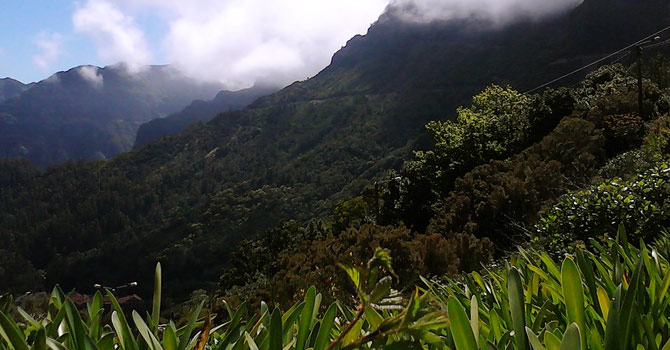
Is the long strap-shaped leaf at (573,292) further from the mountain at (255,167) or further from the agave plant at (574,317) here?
the mountain at (255,167)

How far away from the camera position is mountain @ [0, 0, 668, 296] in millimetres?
79312

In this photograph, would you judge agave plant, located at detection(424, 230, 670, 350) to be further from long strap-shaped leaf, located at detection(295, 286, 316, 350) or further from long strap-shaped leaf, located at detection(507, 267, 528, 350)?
long strap-shaped leaf, located at detection(295, 286, 316, 350)

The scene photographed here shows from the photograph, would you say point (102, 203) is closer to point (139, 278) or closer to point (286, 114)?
point (139, 278)

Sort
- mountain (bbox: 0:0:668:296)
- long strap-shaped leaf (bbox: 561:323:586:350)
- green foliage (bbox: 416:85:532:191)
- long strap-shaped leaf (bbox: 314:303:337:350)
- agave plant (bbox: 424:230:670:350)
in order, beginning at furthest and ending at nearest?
1. mountain (bbox: 0:0:668:296)
2. green foliage (bbox: 416:85:532:191)
3. long strap-shaped leaf (bbox: 314:303:337:350)
4. agave plant (bbox: 424:230:670:350)
5. long strap-shaped leaf (bbox: 561:323:586:350)

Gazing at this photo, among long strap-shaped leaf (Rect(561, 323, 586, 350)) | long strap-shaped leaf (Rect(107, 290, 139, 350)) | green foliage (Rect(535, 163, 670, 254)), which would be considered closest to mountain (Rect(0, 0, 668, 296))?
green foliage (Rect(535, 163, 670, 254))

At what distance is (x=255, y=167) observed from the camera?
367 feet

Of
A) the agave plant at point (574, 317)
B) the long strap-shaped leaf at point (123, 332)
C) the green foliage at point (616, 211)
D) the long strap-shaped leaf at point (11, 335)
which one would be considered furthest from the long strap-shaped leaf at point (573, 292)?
the green foliage at point (616, 211)

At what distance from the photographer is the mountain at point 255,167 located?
7931cm

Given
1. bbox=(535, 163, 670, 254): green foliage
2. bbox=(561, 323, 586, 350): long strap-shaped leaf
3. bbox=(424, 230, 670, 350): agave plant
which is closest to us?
bbox=(561, 323, 586, 350): long strap-shaped leaf

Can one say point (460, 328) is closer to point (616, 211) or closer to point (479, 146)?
point (616, 211)

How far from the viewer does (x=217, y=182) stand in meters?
109

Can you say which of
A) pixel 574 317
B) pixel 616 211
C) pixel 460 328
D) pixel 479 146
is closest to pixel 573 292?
pixel 574 317

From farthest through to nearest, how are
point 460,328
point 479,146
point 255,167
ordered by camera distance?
point 255,167 < point 479,146 < point 460,328

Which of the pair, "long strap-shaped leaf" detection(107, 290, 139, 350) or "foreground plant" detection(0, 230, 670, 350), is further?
"long strap-shaped leaf" detection(107, 290, 139, 350)
